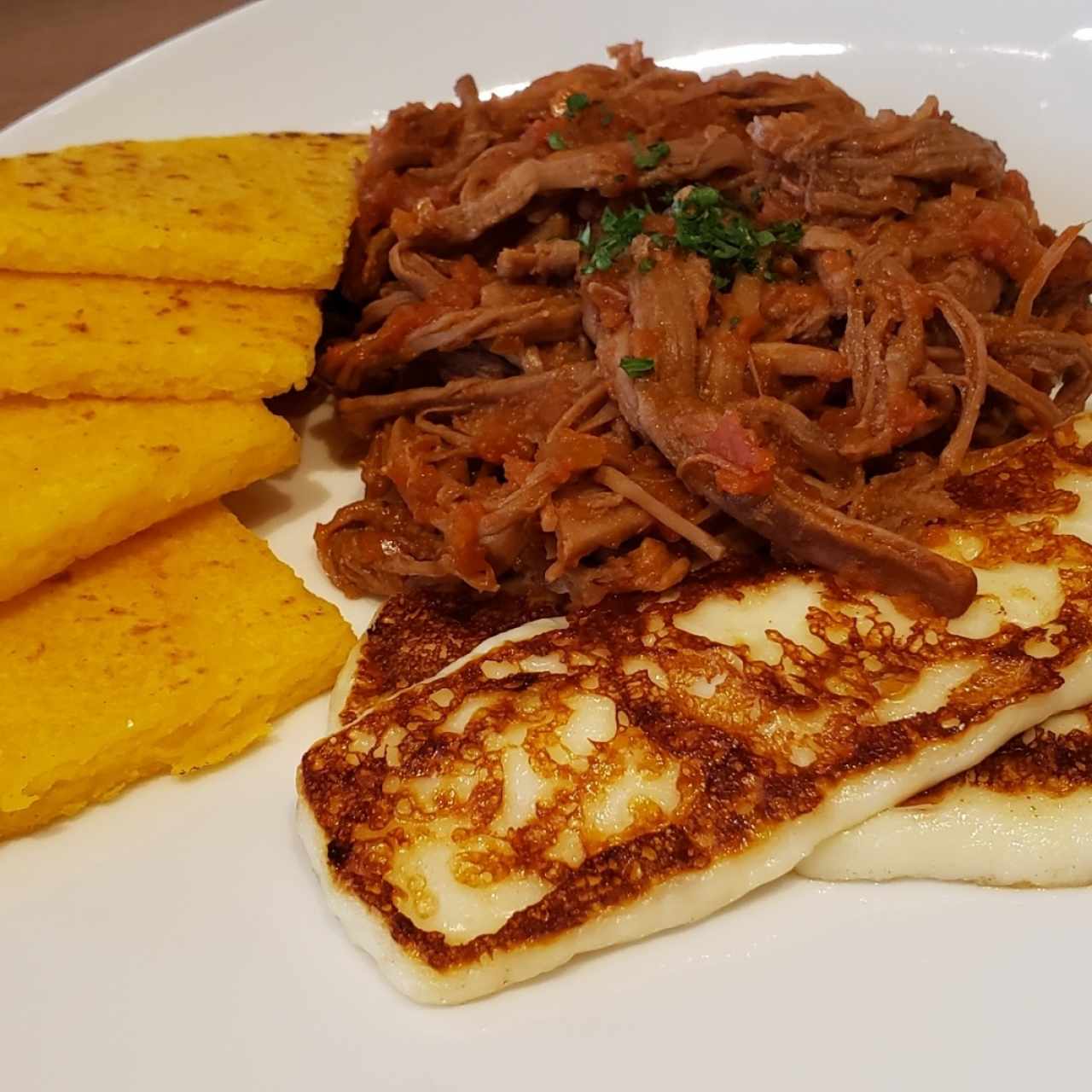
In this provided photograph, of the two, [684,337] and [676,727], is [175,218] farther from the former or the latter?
[676,727]

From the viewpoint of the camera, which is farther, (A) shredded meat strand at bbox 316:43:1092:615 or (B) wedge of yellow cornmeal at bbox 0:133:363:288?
(B) wedge of yellow cornmeal at bbox 0:133:363:288

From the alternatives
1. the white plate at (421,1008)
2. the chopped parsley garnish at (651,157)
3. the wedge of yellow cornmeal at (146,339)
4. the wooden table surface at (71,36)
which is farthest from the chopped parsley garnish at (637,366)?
the wooden table surface at (71,36)

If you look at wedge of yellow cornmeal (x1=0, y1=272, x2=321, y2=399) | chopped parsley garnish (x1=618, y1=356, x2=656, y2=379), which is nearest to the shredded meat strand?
chopped parsley garnish (x1=618, y1=356, x2=656, y2=379)

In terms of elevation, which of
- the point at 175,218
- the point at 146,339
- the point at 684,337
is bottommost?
the point at 146,339

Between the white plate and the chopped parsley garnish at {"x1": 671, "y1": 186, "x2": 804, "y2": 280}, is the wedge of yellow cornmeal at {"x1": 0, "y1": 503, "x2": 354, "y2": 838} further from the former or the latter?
the chopped parsley garnish at {"x1": 671, "y1": 186, "x2": 804, "y2": 280}

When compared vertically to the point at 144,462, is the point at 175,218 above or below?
above

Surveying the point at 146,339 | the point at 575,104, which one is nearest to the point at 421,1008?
the point at 146,339

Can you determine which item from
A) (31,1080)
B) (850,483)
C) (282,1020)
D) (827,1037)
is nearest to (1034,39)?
(850,483)

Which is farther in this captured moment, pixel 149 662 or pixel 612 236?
pixel 612 236
